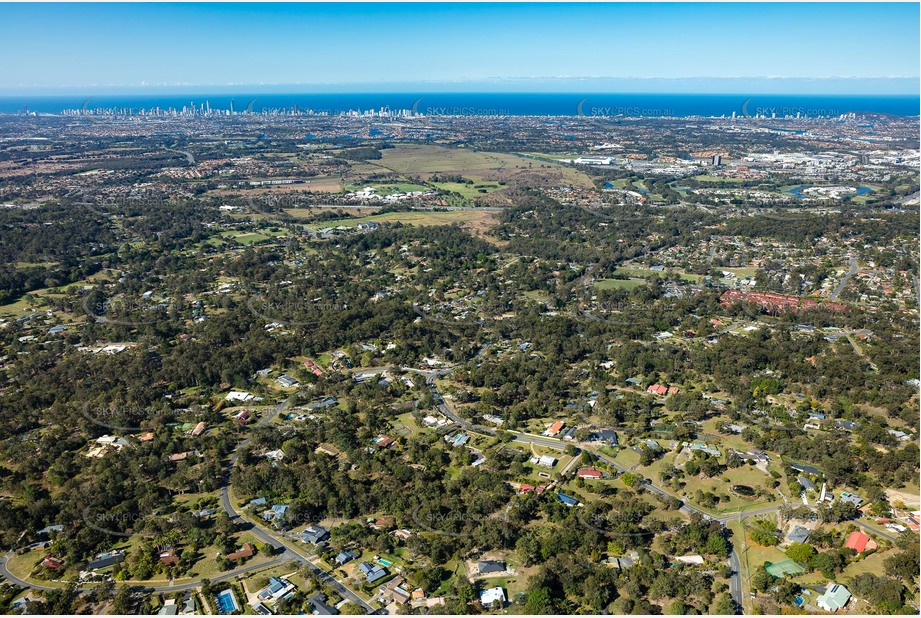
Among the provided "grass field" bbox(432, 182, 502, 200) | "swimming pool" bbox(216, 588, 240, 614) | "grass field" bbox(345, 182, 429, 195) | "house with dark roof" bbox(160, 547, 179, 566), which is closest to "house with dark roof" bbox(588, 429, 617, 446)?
"swimming pool" bbox(216, 588, 240, 614)

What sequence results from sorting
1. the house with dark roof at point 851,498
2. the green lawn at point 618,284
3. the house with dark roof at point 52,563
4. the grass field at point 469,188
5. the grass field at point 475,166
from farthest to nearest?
the grass field at point 475,166, the grass field at point 469,188, the green lawn at point 618,284, the house with dark roof at point 851,498, the house with dark roof at point 52,563

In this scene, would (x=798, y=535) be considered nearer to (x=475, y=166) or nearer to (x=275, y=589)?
(x=275, y=589)

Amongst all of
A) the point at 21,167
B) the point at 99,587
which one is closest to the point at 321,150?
the point at 21,167

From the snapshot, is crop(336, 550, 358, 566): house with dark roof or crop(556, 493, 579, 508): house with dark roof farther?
crop(556, 493, 579, 508): house with dark roof

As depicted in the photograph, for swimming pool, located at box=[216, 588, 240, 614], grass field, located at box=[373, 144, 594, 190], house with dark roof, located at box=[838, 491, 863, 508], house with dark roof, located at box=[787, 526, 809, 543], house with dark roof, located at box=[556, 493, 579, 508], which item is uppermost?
grass field, located at box=[373, 144, 594, 190]

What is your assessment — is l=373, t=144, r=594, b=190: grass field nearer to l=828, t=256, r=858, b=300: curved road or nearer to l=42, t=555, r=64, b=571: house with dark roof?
l=828, t=256, r=858, b=300: curved road

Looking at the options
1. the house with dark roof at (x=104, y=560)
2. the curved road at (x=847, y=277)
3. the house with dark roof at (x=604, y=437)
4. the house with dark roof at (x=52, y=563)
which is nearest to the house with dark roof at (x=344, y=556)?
the house with dark roof at (x=104, y=560)

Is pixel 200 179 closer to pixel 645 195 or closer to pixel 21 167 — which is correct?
pixel 21 167

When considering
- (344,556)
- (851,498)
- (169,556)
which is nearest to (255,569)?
(344,556)

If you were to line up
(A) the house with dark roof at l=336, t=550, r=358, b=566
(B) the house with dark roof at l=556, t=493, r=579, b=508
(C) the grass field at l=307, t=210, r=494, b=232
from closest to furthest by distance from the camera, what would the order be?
1. (A) the house with dark roof at l=336, t=550, r=358, b=566
2. (B) the house with dark roof at l=556, t=493, r=579, b=508
3. (C) the grass field at l=307, t=210, r=494, b=232

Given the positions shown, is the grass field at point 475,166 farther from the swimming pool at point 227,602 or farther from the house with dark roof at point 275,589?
the swimming pool at point 227,602
